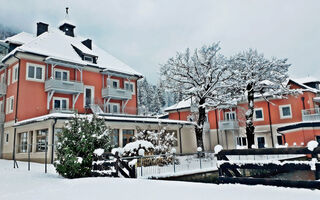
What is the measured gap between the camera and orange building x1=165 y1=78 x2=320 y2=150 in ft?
95.3

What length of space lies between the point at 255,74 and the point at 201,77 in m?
4.78

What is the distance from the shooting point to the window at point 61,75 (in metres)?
26.6

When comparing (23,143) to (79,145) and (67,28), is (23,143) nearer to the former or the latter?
(79,145)

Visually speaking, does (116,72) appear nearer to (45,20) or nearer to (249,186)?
(45,20)

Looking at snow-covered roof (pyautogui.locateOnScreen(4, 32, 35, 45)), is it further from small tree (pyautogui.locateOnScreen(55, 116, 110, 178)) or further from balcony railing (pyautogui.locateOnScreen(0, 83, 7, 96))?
small tree (pyautogui.locateOnScreen(55, 116, 110, 178))

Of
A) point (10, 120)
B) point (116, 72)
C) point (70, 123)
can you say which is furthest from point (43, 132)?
point (116, 72)

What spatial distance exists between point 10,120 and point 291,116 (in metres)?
30.2

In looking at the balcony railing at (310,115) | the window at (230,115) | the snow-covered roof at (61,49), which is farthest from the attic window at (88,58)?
the balcony railing at (310,115)

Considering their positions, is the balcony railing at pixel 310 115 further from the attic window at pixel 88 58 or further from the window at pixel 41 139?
the window at pixel 41 139

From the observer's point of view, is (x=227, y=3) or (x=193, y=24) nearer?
(x=227, y=3)

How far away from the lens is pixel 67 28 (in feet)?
112

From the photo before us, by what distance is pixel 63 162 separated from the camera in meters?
11.0

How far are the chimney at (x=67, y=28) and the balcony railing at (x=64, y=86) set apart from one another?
10705 millimetres

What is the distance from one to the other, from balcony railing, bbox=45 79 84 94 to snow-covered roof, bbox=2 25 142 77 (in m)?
2.29
